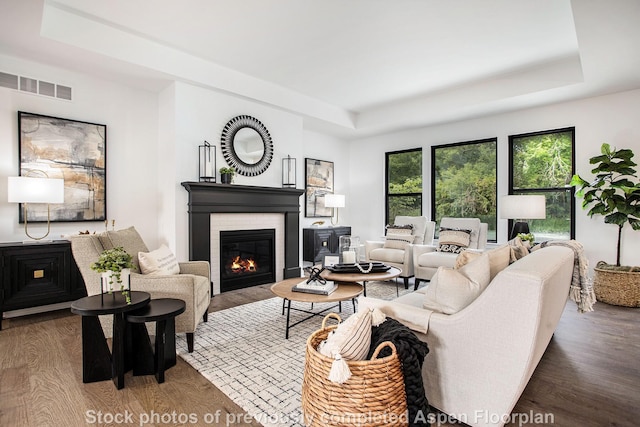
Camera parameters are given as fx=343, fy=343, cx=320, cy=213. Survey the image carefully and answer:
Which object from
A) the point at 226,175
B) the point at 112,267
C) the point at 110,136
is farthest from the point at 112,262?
the point at 110,136

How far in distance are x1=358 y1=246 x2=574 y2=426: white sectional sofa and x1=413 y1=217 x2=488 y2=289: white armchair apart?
103 inches

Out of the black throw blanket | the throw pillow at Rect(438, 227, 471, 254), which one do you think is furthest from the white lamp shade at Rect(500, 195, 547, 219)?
the black throw blanket

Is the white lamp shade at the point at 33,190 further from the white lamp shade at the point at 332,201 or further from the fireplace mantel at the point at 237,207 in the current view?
the white lamp shade at the point at 332,201

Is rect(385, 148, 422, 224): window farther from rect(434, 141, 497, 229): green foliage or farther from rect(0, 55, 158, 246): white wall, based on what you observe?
rect(0, 55, 158, 246): white wall

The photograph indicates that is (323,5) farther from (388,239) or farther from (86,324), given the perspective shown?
(388,239)

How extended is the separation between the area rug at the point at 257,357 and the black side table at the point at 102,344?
1.56ft

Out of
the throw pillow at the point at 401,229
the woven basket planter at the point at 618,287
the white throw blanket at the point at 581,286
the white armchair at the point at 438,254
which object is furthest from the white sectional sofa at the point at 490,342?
the throw pillow at the point at 401,229

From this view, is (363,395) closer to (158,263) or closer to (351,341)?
(351,341)

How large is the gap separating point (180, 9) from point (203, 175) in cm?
187

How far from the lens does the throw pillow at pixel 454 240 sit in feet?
15.3

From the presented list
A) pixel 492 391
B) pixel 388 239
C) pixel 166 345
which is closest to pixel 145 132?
pixel 166 345

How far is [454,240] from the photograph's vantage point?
4.73 metres

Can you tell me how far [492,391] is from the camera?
1.57 m

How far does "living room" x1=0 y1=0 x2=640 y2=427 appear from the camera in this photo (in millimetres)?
3217
